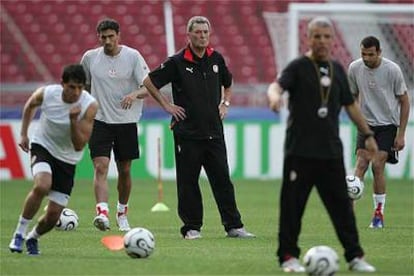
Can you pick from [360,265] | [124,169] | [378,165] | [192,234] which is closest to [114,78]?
[124,169]

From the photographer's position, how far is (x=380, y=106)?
1620 cm

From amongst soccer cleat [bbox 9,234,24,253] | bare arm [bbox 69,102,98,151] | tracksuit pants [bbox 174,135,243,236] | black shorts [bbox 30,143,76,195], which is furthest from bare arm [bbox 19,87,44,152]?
tracksuit pants [bbox 174,135,243,236]

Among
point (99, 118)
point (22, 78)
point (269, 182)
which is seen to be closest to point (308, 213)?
point (99, 118)

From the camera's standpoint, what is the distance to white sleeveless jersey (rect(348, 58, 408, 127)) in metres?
16.0

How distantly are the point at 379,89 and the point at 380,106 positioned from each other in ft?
0.88

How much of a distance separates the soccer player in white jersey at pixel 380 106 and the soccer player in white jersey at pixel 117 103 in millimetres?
2799

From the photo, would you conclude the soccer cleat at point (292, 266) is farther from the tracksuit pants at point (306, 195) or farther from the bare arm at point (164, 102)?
the bare arm at point (164, 102)

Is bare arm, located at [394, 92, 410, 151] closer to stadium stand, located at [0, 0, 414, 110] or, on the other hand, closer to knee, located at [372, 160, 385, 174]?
knee, located at [372, 160, 385, 174]

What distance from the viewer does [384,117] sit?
1620 cm

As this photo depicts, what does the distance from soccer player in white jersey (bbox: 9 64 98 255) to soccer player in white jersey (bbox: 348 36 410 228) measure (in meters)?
4.90

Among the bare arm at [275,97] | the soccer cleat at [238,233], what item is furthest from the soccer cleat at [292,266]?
the soccer cleat at [238,233]

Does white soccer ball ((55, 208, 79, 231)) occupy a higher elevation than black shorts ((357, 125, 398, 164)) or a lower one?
lower

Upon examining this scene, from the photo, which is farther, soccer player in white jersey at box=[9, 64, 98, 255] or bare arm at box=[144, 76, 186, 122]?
bare arm at box=[144, 76, 186, 122]

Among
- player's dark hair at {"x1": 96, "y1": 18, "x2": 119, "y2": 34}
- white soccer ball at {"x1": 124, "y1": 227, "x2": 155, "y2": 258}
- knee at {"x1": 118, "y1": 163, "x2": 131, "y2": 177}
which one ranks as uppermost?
player's dark hair at {"x1": 96, "y1": 18, "x2": 119, "y2": 34}
